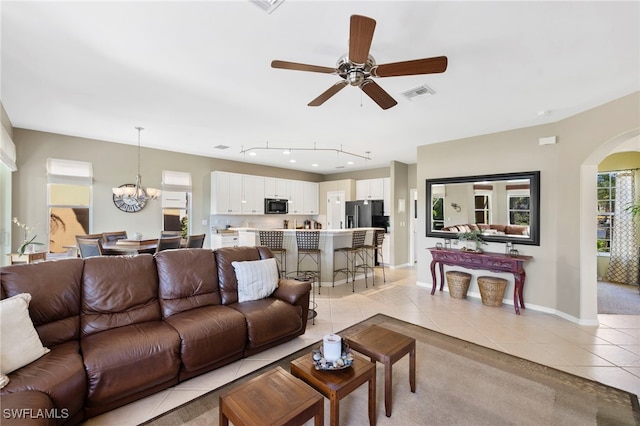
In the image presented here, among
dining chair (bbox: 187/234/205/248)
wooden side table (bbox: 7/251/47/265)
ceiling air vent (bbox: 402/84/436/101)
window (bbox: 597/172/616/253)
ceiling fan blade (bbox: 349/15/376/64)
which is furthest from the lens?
window (bbox: 597/172/616/253)

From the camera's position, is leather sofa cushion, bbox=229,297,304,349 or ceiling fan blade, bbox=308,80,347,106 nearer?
ceiling fan blade, bbox=308,80,347,106

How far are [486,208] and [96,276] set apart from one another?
5144 mm

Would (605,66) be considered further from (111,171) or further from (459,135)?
(111,171)

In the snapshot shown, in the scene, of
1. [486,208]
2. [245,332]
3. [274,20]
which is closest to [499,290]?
[486,208]

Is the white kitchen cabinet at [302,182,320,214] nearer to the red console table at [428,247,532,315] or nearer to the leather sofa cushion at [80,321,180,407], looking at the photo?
the red console table at [428,247,532,315]

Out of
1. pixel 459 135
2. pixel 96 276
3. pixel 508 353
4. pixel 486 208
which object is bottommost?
pixel 508 353

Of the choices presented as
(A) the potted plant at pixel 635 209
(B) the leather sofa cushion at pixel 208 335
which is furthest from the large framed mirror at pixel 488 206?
(B) the leather sofa cushion at pixel 208 335

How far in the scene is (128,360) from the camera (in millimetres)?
1879

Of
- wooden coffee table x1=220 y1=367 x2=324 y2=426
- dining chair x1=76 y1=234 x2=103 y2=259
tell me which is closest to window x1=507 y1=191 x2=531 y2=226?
wooden coffee table x1=220 y1=367 x2=324 y2=426

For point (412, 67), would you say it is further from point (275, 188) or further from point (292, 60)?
point (275, 188)

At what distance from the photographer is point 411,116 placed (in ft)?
12.2

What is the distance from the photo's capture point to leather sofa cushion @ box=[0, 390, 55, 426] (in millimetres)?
1272

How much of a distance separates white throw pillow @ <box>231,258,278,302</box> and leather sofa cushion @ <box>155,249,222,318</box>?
238mm

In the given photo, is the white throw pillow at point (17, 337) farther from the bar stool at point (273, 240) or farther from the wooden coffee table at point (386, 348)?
the bar stool at point (273, 240)
